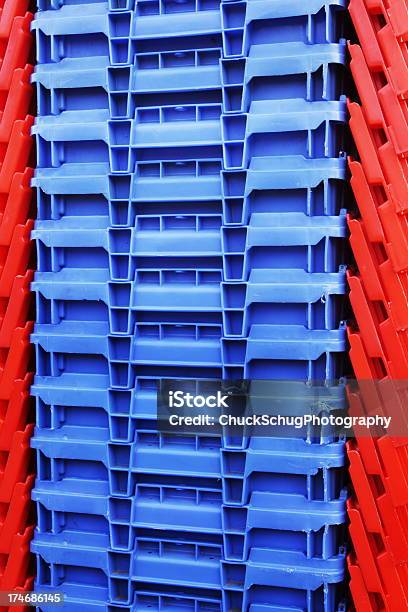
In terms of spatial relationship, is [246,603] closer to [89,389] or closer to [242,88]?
[89,389]

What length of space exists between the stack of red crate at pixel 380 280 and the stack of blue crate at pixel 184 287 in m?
0.07

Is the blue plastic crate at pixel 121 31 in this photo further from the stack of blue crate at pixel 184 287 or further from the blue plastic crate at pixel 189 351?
the blue plastic crate at pixel 189 351

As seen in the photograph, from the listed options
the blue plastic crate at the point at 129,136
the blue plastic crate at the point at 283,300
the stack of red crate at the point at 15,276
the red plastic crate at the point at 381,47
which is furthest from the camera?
the stack of red crate at the point at 15,276

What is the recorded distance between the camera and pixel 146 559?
2562mm

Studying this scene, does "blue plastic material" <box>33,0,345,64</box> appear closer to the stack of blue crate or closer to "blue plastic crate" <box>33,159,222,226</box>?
the stack of blue crate

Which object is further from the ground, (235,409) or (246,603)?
(235,409)

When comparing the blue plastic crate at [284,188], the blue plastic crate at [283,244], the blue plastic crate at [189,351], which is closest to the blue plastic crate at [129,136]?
the blue plastic crate at [284,188]

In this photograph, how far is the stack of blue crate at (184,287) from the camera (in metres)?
2.41

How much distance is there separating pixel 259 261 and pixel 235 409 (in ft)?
1.49

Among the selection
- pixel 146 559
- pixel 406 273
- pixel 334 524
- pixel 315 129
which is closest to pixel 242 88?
pixel 315 129

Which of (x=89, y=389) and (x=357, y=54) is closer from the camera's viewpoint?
(x=357, y=54)

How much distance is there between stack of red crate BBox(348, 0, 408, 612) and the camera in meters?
2.30

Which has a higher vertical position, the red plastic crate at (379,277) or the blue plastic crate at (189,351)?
the red plastic crate at (379,277)

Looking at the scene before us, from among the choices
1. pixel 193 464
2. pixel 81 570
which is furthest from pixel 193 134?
pixel 81 570
